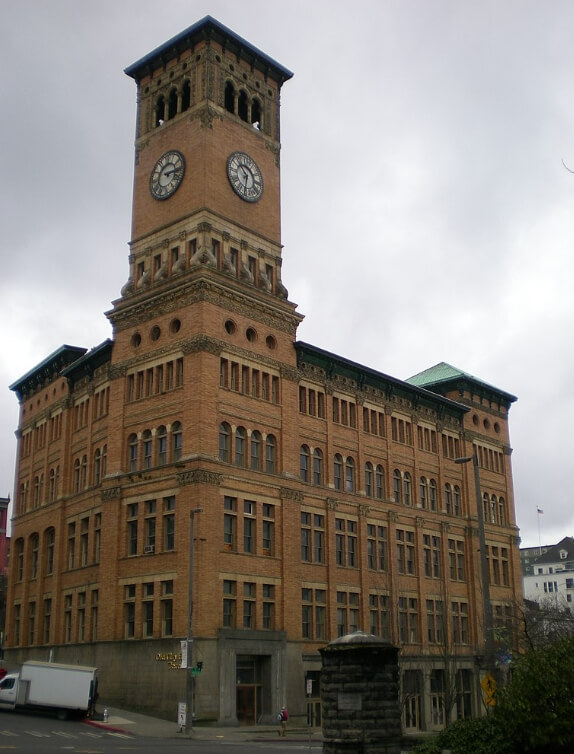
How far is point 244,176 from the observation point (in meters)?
62.7

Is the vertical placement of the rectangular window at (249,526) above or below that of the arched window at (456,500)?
below

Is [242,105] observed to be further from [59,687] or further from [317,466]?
[59,687]

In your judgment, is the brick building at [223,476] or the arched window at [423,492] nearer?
the brick building at [223,476]

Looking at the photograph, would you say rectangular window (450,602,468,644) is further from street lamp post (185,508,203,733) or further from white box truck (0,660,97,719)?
white box truck (0,660,97,719)

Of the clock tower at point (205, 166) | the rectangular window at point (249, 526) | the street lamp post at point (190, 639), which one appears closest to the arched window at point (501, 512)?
the clock tower at point (205, 166)

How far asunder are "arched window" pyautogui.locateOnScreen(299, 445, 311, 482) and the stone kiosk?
35.7 m

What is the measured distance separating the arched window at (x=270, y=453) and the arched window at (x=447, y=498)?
71.1ft

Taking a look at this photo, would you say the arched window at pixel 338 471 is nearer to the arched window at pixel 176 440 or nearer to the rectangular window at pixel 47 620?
the arched window at pixel 176 440

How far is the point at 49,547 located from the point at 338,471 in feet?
73.1

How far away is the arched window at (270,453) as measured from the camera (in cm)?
5794

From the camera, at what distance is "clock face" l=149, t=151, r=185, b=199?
6166cm

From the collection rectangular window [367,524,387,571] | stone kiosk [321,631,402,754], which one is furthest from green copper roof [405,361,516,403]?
stone kiosk [321,631,402,754]

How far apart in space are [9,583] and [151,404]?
2580 centimetres

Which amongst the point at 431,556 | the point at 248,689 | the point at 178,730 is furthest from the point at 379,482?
the point at 178,730
